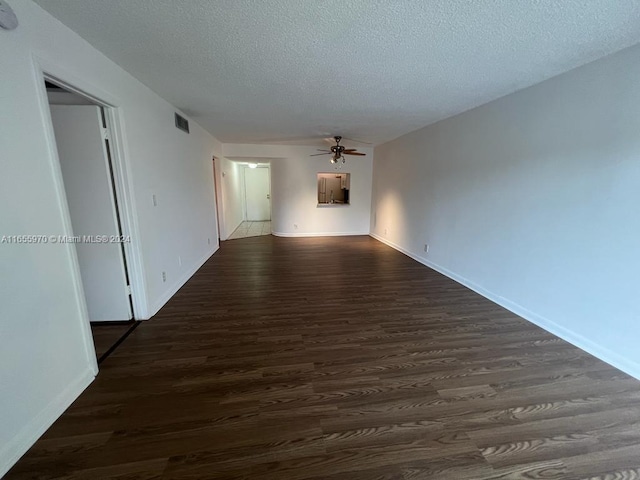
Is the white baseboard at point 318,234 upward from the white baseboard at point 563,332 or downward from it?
upward

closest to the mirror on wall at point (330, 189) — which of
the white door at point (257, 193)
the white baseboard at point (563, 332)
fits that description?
the white door at point (257, 193)

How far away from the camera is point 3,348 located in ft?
4.27

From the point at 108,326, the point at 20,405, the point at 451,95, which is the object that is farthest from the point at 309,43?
the point at 108,326

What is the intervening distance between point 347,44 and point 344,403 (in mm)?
2568

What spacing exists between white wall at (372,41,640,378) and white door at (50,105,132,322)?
4.21 metres

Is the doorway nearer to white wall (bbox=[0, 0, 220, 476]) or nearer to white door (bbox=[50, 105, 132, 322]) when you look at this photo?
white door (bbox=[50, 105, 132, 322])

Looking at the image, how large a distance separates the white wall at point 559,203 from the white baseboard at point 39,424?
13.3ft

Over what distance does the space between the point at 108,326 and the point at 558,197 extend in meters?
4.67

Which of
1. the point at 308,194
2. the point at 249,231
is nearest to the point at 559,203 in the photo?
the point at 308,194

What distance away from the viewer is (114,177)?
2406 mm

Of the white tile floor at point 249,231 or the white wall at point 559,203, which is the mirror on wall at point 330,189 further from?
the white wall at point 559,203

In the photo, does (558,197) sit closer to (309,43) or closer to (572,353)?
(572,353)

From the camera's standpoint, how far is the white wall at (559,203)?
2.05 m

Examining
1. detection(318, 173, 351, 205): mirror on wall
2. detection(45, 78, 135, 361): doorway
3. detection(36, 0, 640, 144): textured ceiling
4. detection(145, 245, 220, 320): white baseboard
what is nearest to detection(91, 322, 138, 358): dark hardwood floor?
detection(45, 78, 135, 361): doorway
